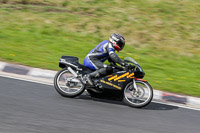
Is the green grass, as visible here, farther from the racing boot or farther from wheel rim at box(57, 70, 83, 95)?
the racing boot

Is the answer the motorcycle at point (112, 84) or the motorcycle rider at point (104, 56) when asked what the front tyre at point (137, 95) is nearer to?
the motorcycle at point (112, 84)

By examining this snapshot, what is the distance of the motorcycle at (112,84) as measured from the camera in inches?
308

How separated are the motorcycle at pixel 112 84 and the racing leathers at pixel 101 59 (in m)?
0.10

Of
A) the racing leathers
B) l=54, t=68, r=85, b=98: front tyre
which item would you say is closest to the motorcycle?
l=54, t=68, r=85, b=98: front tyre

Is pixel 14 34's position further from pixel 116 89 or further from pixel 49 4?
pixel 116 89

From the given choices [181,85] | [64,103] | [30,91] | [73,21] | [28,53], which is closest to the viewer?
[64,103]

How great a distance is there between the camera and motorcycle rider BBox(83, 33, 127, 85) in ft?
25.5

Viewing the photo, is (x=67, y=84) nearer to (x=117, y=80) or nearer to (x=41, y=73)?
(x=117, y=80)

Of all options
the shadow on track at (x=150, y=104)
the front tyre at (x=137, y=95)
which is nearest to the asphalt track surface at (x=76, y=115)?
the shadow on track at (x=150, y=104)

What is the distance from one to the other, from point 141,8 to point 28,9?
5017mm

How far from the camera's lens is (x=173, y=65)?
11648mm

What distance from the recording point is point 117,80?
787 centimetres

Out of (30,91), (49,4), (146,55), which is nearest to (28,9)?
(49,4)

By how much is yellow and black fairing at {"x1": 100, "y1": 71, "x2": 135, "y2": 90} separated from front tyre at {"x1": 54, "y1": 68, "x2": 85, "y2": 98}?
20.7 inches
